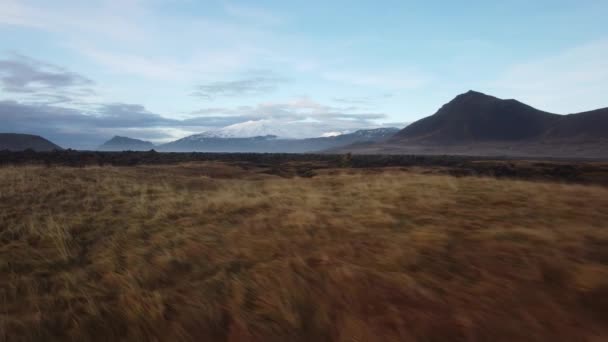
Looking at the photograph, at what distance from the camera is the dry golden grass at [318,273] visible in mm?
2949

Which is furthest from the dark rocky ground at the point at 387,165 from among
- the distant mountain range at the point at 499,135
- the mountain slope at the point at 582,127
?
the mountain slope at the point at 582,127

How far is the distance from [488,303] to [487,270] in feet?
2.13

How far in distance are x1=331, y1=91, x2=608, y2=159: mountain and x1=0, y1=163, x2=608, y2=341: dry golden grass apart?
122685mm

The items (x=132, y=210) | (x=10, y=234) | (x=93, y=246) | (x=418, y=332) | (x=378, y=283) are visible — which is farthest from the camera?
(x=132, y=210)

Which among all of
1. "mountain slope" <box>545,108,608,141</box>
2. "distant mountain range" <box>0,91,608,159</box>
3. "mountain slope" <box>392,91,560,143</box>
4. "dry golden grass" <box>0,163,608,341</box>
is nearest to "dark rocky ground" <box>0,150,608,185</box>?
"dry golden grass" <box>0,163,608,341</box>

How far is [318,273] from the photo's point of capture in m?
3.88

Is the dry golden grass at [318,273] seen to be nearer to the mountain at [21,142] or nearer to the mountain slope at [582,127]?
the mountain at [21,142]

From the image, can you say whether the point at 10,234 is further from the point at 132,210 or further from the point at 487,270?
the point at 487,270

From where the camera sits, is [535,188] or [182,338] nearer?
[182,338]

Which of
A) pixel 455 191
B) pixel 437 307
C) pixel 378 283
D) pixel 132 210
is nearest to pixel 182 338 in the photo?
pixel 378 283

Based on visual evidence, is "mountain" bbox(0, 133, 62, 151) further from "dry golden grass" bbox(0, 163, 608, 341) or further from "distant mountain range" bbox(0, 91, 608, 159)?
"dry golden grass" bbox(0, 163, 608, 341)

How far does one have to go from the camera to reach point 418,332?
284cm

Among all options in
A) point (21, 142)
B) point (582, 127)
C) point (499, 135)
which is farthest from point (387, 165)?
point (499, 135)

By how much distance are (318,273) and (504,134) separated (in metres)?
186
